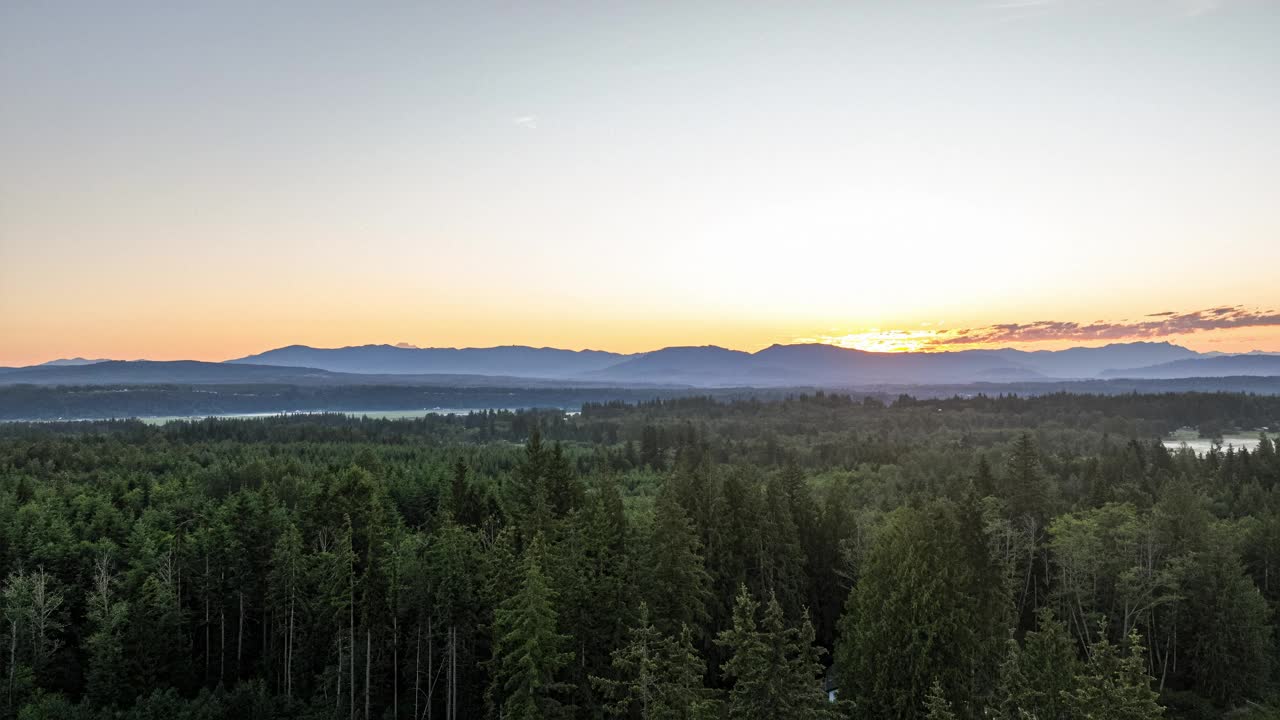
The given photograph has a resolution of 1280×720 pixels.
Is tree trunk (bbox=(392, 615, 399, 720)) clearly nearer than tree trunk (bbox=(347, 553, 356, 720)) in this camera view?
No

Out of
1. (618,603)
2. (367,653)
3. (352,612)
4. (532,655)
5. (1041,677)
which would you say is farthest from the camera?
(352,612)

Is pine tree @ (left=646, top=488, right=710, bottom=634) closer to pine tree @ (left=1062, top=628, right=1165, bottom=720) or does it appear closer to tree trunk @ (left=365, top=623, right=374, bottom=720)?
tree trunk @ (left=365, top=623, right=374, bottom=720)

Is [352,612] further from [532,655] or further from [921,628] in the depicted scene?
[921,628]

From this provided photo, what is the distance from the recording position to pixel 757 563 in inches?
2388

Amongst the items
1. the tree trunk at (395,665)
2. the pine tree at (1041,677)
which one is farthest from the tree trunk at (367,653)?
the pine tree at (1041,677)

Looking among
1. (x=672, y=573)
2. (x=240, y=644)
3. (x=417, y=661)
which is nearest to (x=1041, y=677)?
(x=672, y=573)

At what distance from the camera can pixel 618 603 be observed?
44469mm

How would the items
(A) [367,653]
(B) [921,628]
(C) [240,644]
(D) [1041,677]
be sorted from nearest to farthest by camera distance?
(D) [1041,677] → (B) [921,628] → (A) [367,653] → (C) [240,644]

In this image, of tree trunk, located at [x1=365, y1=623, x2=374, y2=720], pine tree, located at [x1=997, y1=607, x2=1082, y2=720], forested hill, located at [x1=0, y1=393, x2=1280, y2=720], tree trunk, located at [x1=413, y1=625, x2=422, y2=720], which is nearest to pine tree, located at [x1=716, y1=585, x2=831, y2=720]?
forested hill, located at [x1=0, y1=393, x2=1280, y2=720]

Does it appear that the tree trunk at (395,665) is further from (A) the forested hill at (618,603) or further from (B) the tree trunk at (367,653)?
(B) the tree trunk at (367,653)

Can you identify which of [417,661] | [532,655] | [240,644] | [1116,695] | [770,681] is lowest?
[240,644]

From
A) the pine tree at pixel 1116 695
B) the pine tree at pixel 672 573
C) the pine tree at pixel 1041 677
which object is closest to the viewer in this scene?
the pine tree at pixel 1116 695

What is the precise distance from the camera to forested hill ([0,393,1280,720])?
36.5 meters

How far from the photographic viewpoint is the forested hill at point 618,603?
36.5 metres
